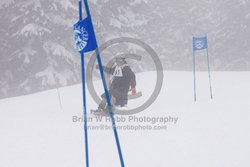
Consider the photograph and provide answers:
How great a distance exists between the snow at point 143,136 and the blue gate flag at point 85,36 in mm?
2019

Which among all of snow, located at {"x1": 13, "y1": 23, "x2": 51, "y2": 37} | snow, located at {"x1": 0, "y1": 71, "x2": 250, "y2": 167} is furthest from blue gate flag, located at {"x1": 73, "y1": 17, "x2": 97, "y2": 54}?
snow, located at {"x1": 13, "y1": 23, "x2": 51, "y2": 37}

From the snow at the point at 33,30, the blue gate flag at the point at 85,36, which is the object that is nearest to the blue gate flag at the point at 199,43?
the blue gate flag at the point at 85,36

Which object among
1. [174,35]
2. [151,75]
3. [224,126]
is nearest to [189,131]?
[224,126]

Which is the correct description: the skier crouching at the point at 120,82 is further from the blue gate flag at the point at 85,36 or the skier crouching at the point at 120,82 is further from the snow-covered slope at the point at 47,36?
the snow-covered slope at the point at 47,36

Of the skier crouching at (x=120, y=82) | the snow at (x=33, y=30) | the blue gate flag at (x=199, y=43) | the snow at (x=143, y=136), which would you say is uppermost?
the snow at (x=33, y=30)

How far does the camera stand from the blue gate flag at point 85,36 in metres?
3.89

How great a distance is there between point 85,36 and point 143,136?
309 cm

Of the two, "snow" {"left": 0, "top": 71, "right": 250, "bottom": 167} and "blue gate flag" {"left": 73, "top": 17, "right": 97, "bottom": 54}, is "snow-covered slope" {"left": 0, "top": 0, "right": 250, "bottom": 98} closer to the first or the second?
"snow" {"left": 0, "top": 71, "right": 250, "bottom": 167}

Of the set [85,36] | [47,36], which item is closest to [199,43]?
[85,36]

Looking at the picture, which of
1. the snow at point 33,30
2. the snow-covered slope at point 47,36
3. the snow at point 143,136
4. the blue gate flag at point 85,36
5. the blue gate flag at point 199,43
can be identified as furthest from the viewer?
the snow-covered slope at point 47,36

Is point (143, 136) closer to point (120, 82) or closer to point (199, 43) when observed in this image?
point (120, 82)

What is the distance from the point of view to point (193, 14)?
1586 inches

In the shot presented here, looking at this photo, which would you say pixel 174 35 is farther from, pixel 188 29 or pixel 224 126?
pixel 224 126

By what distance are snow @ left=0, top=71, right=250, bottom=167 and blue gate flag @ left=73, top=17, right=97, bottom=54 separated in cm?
202
